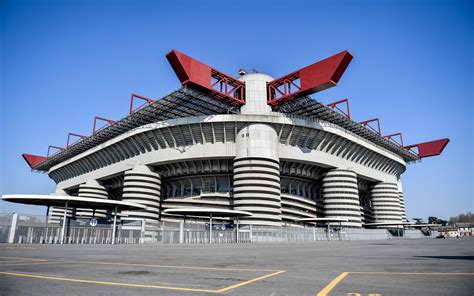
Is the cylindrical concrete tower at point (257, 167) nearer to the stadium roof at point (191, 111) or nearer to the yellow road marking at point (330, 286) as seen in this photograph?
the stadium roof at point (191, 111)

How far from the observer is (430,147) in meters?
74.4

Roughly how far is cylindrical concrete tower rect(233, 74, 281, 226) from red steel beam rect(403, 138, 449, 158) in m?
47.2

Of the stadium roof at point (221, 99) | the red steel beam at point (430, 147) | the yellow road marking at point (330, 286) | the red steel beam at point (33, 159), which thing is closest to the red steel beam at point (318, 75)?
the stadium roof at point (221, 99)

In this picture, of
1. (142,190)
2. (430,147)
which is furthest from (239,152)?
(430,147)

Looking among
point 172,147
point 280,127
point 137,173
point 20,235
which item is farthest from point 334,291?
point 137,173

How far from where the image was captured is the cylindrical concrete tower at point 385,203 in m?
68.2

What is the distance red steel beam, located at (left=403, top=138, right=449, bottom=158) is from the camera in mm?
71375

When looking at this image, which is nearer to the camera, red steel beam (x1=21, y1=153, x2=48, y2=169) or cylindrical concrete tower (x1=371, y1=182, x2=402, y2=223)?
cylindrical concrete tower (x1=371, y1=182, x2=402, y2=223)

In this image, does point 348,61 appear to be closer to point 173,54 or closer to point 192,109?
point 173,54

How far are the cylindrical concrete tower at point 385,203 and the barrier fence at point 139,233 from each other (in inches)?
1114

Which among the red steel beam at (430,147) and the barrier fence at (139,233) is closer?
the barrier fence at (139,233)

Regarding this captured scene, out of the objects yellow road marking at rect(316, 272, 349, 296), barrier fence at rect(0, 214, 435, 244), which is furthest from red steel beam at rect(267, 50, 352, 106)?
yellow road marking at rect(316, 272, 349, 296)

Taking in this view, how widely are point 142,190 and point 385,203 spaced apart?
52810 millimetres

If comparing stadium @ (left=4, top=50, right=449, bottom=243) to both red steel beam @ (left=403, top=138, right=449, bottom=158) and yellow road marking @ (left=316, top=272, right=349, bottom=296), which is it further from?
yellow road marking @ (left=316, top=272, right=349, bottom=296)
